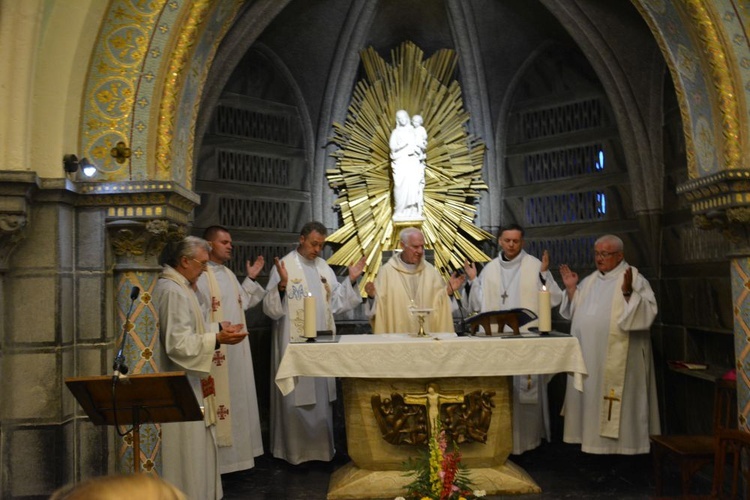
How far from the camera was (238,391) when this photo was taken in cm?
682

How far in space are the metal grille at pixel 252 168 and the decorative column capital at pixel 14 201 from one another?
3433 mm

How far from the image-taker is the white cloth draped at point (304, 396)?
7207 mm

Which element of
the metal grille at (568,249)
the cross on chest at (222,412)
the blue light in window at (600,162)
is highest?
the blue light in window at (600,162)

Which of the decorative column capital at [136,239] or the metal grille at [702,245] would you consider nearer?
the decorative column capital at [136,239]

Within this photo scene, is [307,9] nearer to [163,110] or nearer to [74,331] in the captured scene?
[163,110]

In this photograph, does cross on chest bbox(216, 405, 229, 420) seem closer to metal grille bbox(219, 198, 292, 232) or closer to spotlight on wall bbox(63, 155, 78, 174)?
spotlight on wall bbox(63, 155, 78, 174)

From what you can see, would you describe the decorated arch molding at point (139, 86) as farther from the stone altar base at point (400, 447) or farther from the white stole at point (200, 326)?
the stone altar base at point (400, 447)

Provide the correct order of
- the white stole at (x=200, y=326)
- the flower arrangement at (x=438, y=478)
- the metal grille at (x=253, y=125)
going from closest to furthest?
the flower arrangement at (x=438, y=478) → the white stole at (x=200, y=326) → the metal grille at (x=253, y=125)

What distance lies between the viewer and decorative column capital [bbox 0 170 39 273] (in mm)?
4945

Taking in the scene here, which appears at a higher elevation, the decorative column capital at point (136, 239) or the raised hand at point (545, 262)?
the decorative column capital at point (136, 239)

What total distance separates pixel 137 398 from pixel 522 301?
4253mm

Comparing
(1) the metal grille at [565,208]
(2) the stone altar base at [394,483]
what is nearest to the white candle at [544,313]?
(2) the stone altar base at [394,483]

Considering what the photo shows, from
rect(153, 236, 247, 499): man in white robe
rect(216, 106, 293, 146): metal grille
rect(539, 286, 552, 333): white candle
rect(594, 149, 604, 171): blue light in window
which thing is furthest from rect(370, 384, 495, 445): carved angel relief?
rect(216, 106, 293, 146): metal grille

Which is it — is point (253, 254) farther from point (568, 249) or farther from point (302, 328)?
point (568, 249)
